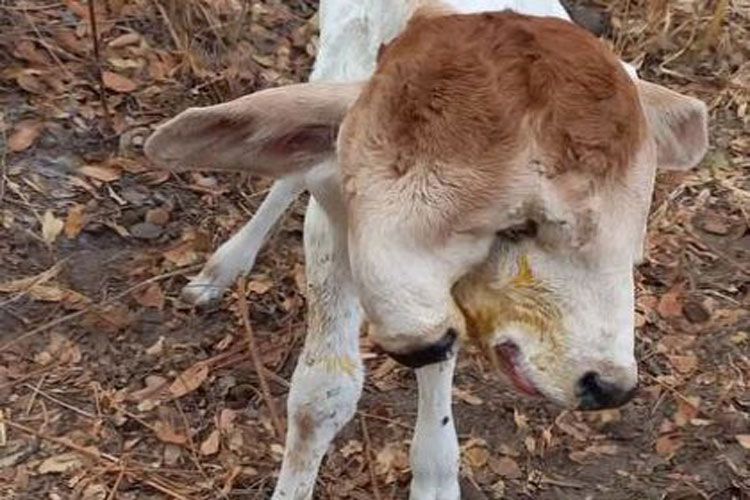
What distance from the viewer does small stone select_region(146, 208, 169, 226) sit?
3.89 meters

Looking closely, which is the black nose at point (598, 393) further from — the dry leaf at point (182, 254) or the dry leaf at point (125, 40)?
the dry leaf at point (125, 40)

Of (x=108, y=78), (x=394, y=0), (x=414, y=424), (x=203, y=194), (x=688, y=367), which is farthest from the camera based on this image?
(x=108, y=78)

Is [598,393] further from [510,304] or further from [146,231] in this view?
[146,231]

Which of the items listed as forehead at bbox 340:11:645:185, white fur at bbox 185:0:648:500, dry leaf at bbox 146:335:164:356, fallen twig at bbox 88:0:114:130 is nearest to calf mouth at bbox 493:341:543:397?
forehead at bbox 340:11:645:185

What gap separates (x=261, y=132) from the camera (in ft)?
7.27

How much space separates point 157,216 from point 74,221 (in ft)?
0.66

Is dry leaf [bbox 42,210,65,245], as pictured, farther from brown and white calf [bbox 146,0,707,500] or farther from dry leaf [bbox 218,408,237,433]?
brown and white calf [bbox 146,0,707,500]

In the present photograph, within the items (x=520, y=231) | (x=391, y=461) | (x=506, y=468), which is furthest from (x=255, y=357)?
(x=520, y=231)

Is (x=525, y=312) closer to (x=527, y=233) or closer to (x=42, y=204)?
(x=527, y=233)

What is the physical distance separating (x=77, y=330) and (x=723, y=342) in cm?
151

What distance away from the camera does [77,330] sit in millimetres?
3602

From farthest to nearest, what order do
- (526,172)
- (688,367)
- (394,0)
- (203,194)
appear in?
(203,194), (688,367), (394,0), (526,172)

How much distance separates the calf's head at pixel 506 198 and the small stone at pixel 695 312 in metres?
1.80

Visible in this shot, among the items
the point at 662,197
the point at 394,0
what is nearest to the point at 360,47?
the point at 394,0
